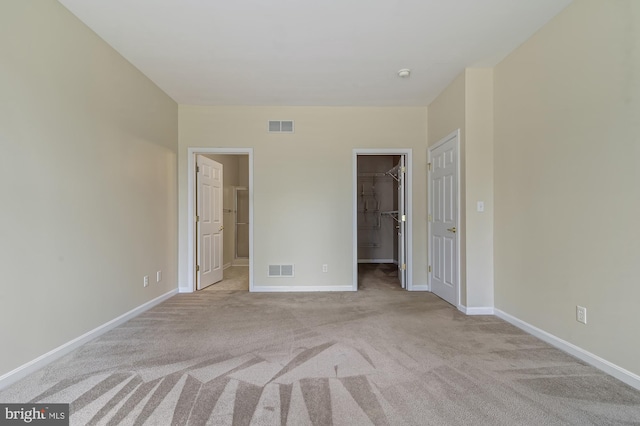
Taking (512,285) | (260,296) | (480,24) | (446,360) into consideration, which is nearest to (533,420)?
(446,360)

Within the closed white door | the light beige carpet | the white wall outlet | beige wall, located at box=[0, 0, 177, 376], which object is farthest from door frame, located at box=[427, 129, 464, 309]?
beige wall, located at box=[0, 0, 177, 376]

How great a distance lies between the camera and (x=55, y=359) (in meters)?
2.13

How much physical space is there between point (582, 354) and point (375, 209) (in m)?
5.26

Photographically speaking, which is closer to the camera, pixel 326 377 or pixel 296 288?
pixel 326 377

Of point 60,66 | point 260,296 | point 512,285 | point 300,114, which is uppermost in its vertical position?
point 300,114

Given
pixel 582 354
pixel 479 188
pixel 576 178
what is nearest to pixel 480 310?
pixel 582 354

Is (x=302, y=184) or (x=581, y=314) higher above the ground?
(x=302, y=184)

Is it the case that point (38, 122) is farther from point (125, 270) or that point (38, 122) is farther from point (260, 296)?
point (260, 296)

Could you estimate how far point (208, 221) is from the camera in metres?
4.54

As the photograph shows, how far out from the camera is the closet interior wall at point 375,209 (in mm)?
7156

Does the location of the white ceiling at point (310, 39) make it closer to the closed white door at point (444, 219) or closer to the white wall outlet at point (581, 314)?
the closed white door at point (444, 219)

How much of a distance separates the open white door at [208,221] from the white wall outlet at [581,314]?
4.29m

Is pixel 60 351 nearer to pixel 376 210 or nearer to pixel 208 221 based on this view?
pixel 208 221

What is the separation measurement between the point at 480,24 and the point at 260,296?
3826 millimetres
